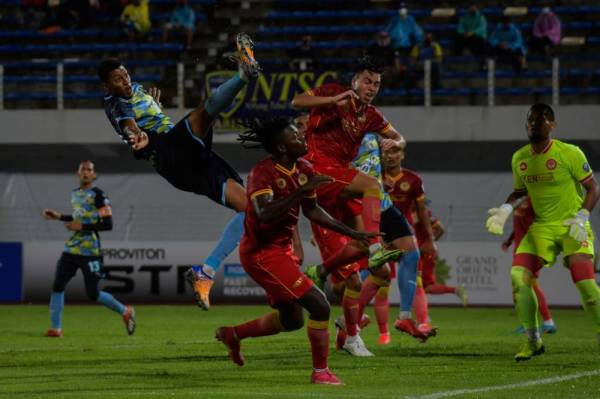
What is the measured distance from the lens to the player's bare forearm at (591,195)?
10953 millimetres

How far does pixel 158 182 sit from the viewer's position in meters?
29.0

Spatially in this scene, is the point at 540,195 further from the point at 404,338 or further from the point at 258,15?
the point at 258,15

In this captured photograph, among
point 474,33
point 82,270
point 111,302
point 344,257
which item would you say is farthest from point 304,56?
point 344,257

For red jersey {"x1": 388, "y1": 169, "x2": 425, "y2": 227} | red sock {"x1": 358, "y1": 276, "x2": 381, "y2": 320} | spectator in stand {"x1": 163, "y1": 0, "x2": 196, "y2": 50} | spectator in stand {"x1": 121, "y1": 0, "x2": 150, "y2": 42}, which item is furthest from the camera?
spectator in stand {"x1": 121, "y1": 0, "x2": 150, "y2": 42}

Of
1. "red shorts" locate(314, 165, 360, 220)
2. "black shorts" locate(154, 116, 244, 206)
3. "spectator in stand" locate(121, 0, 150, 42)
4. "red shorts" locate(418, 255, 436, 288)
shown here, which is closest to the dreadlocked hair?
"black shorts" locate(154, 116, 244, 206)

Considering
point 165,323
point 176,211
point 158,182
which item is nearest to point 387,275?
point 165,323

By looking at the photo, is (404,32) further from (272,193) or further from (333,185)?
(272,193)

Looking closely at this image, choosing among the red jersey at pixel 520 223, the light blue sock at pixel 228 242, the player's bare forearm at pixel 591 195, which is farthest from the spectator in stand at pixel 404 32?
the light blue sock at pixel 228 242

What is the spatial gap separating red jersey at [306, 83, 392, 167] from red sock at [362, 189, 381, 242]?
382mm

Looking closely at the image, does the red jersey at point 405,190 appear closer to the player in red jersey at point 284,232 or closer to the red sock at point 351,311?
the red sock at point 351,311

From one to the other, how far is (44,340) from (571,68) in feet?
50.8

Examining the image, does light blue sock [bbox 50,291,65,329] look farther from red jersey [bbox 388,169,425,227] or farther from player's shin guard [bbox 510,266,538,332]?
player's shin guard [bbox 510,266,538,332]

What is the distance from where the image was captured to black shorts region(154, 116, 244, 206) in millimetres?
10445

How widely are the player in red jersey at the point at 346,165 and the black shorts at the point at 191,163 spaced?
1332mm
